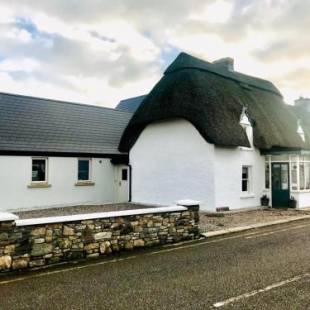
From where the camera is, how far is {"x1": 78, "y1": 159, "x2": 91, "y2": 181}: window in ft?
68.0

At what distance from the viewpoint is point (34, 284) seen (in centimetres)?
653

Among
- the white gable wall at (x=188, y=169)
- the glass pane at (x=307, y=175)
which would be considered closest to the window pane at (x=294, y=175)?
the glass pane at (x=307, y=175)

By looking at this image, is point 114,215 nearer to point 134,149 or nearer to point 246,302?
point 246,302

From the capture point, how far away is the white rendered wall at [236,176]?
17.2 meters

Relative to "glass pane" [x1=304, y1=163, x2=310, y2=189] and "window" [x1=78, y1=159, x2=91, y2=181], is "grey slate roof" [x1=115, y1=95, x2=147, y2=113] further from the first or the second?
"glass pane" [x1=304, y1=163, x2=310, y2=189]

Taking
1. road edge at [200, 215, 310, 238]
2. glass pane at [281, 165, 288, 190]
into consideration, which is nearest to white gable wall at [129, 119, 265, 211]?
glass pane at [281, 165, 288, 190]

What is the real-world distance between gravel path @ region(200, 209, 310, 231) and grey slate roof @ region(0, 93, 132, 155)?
365 inches

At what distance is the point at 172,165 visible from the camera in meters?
18.9

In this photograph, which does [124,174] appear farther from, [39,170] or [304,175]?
[304,175]

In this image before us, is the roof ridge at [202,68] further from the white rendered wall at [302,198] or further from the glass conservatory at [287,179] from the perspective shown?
the white rendered wall at [302,198]

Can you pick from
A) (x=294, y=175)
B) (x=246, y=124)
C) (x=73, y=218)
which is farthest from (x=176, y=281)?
(x=294, y=175)

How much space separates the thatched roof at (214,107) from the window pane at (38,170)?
5.77 m

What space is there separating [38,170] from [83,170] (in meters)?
2.96

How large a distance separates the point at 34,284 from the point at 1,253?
1295 mm
